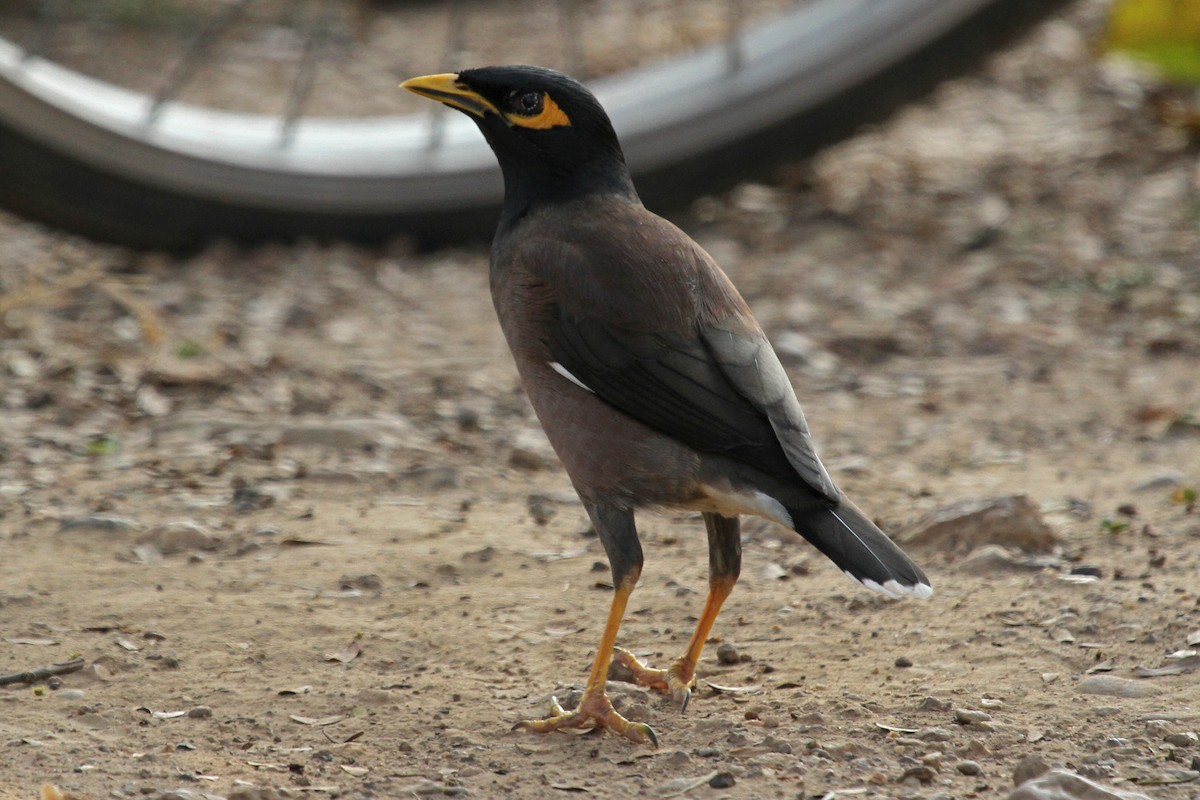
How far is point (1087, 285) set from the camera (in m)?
6.44

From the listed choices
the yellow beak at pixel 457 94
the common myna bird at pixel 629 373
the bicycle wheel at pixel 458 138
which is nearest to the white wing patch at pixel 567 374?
the common myna bird at pixel 629 373

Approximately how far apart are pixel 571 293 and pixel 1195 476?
2235 mm

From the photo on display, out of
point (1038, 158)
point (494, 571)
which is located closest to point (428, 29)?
point (1038, 158)

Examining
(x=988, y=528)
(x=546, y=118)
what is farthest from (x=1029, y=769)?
(x=546, y=118)

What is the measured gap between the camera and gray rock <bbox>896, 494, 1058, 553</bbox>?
4.27 metres

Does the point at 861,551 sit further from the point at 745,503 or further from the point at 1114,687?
A: the point at 1114,687

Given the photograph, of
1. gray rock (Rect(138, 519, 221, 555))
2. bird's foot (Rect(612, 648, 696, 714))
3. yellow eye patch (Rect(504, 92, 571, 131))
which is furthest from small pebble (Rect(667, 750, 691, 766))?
gray rock (Rect(138, 519, 221, 555))

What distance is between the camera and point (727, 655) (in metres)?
3.80

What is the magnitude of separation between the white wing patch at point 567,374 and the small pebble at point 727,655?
0.76 meters

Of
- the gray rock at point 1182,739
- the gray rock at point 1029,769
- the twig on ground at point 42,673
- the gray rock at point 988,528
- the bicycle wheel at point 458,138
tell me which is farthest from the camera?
the bicycle wheel at point 458,138

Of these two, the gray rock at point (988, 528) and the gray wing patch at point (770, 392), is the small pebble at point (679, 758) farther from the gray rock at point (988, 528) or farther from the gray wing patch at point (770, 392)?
the gray rock at point (988, 528)

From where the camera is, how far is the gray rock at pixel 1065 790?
278cm

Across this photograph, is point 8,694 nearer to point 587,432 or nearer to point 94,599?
point 94,599

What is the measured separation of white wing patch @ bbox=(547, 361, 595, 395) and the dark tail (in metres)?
0.56
